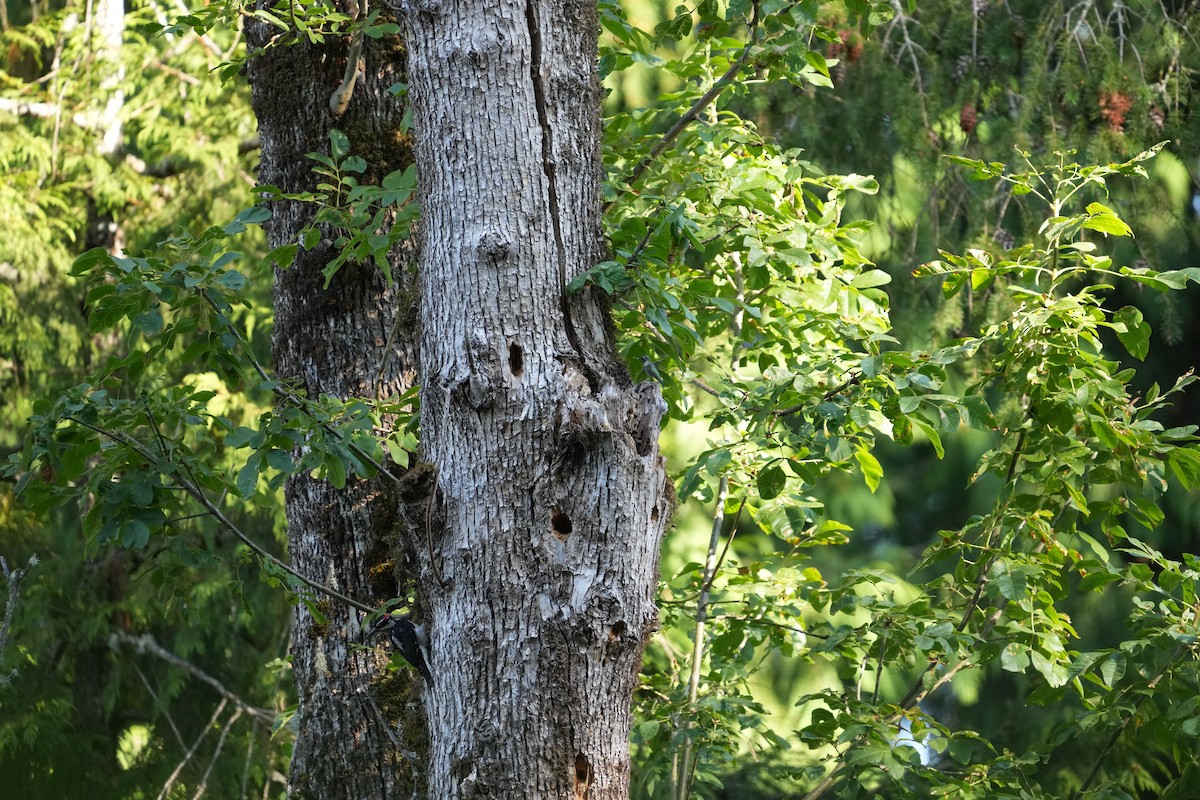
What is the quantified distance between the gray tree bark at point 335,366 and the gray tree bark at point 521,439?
712mm

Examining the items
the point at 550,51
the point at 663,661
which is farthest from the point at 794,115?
the point at 550,51

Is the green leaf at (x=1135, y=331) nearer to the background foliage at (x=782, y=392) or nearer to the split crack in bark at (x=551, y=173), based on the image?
the background foliage at (x=782, y=392)

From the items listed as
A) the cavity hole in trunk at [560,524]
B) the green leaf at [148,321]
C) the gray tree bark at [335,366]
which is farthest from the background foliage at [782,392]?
the cavity hole in trunk at [560,524]

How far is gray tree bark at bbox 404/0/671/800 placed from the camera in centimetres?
157

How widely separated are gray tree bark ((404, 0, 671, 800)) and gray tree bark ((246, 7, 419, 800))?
712mm

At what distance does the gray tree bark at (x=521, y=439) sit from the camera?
5.14ft

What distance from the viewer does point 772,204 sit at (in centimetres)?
255

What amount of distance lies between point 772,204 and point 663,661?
2.59 m

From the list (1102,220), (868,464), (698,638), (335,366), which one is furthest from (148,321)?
(1102,220)

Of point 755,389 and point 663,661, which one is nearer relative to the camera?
point 755,389

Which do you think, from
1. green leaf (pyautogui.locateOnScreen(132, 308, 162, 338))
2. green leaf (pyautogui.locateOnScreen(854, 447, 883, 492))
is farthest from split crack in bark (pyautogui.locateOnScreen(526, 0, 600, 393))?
green leaf (pyautogui.locateOnScreen(854, 447, 883, 492))

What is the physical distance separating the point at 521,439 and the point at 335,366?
1.08 meters

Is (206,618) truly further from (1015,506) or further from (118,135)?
(1015,506)

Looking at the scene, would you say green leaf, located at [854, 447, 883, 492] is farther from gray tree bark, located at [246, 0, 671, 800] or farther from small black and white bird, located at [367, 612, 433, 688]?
small black and white bird, located at [367, 612, 433, 688]
